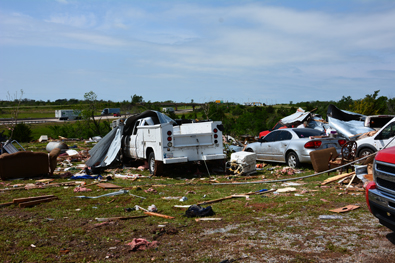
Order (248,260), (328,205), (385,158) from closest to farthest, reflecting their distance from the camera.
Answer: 1. (248,260)
2. (385,158)
3. (328,205)

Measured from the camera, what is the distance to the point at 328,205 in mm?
6605

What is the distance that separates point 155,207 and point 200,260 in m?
2.84

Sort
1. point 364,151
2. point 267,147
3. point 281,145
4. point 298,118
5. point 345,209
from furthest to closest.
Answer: point 298,118 < point 267,147 < point 281,145 < point 364,151 < point 345,209

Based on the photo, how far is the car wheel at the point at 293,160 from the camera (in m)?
12.1

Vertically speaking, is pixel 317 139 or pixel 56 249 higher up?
pixel 317 139

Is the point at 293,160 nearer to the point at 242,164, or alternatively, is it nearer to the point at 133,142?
the point at 242,164

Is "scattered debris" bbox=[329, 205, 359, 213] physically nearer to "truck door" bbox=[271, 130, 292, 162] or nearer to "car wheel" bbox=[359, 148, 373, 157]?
"truck door" bbox=[271, 130, 292, 162]

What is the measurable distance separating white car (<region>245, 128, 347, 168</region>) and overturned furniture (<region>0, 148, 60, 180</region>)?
8.20 meters

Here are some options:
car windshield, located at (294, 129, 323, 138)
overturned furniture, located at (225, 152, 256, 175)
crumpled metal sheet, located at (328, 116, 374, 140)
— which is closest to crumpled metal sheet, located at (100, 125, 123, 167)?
overturned furniture, located at (225, 152, 256, 175)

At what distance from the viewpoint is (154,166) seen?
11695 mm

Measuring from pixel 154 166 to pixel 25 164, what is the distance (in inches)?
175

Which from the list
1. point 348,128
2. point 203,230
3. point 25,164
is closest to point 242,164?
point 203,230

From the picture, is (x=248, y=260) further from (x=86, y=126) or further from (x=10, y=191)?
(x=86, y=126)

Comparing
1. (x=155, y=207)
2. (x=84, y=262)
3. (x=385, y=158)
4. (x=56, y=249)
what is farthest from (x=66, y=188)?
(x=385, y=158)
